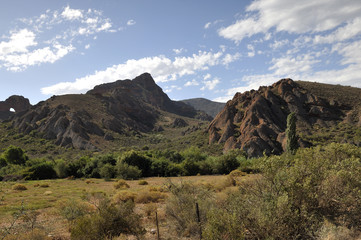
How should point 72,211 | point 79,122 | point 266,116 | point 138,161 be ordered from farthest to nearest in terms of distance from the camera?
point 79,122 < point 266,116 < point 138,161 < point 72,211

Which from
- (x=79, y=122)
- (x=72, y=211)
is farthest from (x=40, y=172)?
(x=79, y=122)

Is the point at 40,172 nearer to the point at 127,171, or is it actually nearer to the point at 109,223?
the point at 127,171

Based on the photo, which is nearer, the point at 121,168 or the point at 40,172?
the point at 121,168

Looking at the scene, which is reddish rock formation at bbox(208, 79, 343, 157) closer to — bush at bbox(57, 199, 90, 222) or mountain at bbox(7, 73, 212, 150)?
mountain at bbox(7, 73, 212, 150)

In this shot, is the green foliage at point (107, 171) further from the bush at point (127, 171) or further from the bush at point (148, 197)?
the bush at point (148, 197)

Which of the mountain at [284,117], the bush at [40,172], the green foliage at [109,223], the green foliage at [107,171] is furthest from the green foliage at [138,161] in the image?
the green foliage at [109,223]

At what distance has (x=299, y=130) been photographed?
6475 centimetres

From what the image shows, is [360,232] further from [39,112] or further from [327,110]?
[39,112]

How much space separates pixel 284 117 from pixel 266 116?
20.9 ft

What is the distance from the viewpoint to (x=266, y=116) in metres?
72.0

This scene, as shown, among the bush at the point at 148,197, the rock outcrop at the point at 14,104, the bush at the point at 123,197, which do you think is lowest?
the bush at the point at 148,197

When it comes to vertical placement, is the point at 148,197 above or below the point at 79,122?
below

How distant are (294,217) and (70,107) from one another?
364 ft

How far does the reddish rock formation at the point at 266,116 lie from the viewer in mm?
62566
